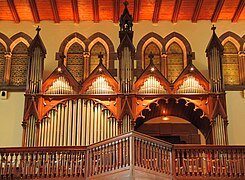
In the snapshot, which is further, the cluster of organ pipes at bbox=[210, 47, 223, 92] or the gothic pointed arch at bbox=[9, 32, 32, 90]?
the gothic pointed arch at bbox=[9, 32, 32, 90]

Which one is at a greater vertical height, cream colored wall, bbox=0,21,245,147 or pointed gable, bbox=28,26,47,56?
cream colored wall, bbox=0,21,245,147

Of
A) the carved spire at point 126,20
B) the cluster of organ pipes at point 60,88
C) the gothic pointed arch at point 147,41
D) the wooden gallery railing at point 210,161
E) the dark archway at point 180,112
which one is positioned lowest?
the wooden gallery railing at point 210,161

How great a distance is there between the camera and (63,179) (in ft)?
44.2

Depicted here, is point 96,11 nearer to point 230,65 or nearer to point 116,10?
point 116,10

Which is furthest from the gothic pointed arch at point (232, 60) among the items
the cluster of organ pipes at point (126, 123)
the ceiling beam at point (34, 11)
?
the ceiling beam at point (34, 11)

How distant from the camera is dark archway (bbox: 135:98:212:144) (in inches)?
642

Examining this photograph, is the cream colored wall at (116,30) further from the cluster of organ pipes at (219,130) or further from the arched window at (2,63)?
the cluster of organ pipes at (219,130)

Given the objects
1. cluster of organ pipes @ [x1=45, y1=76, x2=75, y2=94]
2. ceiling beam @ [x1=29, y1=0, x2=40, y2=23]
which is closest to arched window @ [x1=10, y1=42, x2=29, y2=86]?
ceiling beam @ [x1=29, y1=0, x2=40, y2=23]

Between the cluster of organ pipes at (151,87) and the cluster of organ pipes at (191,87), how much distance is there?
54cm

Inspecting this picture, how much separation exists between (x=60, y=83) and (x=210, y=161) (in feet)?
17.8

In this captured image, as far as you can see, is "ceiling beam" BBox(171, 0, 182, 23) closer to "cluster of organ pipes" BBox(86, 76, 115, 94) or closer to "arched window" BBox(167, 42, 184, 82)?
"arched window" BBox(167, 42, 184, 82)

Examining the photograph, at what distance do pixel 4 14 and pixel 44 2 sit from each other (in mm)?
1550

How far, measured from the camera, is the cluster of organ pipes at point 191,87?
16.4m

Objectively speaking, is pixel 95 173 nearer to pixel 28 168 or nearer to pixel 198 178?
pixel 28 168
